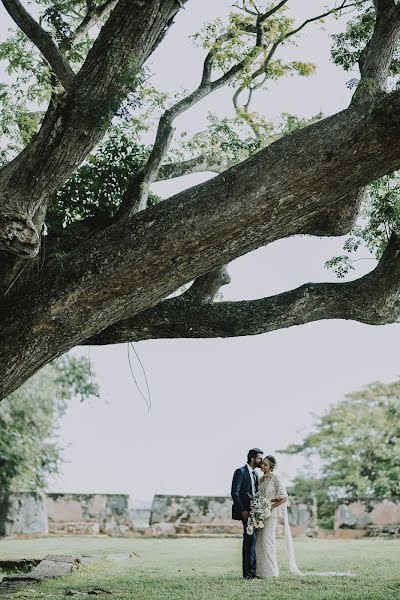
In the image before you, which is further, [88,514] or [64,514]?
[64,514]

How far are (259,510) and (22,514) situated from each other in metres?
9.30

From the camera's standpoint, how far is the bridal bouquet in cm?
826

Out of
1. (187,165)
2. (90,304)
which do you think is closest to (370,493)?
(187,165)

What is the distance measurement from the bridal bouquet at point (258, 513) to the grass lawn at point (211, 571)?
55cm

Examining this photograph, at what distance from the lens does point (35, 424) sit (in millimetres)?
18047

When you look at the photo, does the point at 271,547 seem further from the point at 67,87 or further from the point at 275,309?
the point at 67,87

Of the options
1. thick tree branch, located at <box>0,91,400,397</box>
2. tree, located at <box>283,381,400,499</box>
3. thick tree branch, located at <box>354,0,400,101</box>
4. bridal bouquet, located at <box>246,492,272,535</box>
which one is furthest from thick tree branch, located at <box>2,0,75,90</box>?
tree, located at <box>283,381,400,499</box>

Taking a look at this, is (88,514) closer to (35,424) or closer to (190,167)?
(35,424)

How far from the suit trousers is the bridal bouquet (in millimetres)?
93

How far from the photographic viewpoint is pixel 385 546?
12.3 meters

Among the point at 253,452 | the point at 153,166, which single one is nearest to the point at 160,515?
the point at 253,452

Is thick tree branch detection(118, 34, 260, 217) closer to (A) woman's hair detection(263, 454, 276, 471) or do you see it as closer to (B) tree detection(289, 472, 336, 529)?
(A) woman's hair detection(263, 454, 276, 471)

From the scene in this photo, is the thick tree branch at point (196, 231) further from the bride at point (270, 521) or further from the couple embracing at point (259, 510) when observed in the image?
the bride at point (270, 521)

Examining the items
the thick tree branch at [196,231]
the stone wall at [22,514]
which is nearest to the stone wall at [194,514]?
the stone wall at [22,514]
